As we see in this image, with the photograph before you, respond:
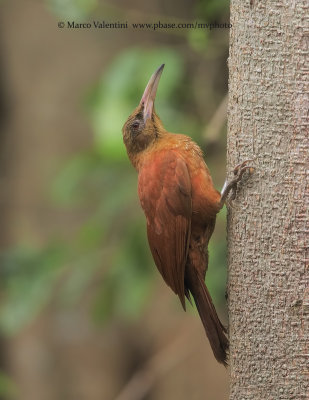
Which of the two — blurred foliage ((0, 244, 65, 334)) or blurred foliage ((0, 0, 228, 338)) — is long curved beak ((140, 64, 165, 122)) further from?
blurred foliage ((0, 244, 65, 334))

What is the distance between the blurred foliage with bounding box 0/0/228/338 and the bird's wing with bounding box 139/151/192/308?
0.40m

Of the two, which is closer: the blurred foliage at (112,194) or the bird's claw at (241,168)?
the bird's claw at (241,168)

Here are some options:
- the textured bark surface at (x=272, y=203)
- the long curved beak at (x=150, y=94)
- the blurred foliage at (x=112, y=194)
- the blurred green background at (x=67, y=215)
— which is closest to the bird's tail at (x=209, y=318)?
the textured bark surface at (x=272, y=203)

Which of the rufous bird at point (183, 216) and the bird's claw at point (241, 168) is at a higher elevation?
the bird's claw at point (241, 168)

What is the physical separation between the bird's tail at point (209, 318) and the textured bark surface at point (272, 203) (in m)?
0.30

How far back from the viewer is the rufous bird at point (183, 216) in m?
3.64

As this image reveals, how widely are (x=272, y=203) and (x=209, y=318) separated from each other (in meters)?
0.72

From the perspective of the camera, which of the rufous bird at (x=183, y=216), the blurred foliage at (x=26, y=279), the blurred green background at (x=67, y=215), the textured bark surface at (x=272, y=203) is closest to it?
the textured bark surface at (x=272, y=203)

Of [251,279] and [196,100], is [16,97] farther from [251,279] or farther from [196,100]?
[251,279]

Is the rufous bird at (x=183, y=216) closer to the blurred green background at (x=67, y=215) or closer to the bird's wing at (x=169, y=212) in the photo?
the bird's wing at (x=169, y=212)

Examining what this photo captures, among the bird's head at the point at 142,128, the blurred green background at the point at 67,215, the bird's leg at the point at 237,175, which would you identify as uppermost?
the bird's leg at the point at 237,175

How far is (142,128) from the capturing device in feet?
14.2

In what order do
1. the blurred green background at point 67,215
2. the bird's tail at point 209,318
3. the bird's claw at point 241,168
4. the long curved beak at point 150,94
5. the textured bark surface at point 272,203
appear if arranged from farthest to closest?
the blurred green background at point 67,215 → the long curved beak at point 150,94 → the bird's tail at point 209,318 → the bird's claw at point 241,168 → the textured bark surface at point 272,203

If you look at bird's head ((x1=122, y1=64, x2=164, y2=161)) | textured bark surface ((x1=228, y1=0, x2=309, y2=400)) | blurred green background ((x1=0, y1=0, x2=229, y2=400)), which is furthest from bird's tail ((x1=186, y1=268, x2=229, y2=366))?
blurred green background ((x1=0, y1=0, x2=229, y2=400))
